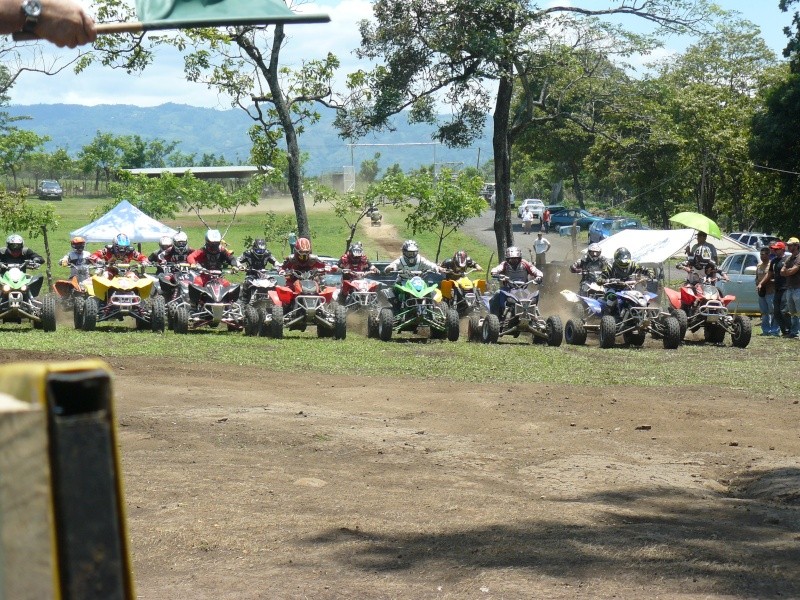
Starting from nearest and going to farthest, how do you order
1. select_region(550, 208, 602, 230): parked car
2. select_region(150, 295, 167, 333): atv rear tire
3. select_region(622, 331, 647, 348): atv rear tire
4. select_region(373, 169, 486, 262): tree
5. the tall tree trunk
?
select_region(622, 331, 647, 348): atv rear tire, select_region(150, 295, 167, 333): atv rear tire, the tall tree trunk, select_region(373, 169, 486, 262): tree, select_region(550, 208, 602, 230): parked car

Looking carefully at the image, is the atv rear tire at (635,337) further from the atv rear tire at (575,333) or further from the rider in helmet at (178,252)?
the rider in helmet at (178,252)

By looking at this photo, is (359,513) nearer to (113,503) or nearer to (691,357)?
(113,503)

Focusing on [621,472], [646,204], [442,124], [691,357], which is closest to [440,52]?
[442,124]

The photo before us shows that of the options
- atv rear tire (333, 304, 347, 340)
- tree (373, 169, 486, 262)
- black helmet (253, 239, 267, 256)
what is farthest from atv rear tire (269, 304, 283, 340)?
tree (373, 169, 486, 262)

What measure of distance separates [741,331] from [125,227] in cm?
Result: 1799

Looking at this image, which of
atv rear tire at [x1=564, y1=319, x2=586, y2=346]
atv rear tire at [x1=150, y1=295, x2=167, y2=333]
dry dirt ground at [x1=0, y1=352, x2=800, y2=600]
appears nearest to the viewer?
dry dirt ground at [x1=0, y1=352, x2=800, y2=600]

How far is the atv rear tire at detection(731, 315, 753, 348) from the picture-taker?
759 inches

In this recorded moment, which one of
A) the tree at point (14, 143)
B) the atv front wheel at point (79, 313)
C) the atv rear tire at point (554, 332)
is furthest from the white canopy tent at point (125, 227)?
the atv rear tire at point (554, 332)

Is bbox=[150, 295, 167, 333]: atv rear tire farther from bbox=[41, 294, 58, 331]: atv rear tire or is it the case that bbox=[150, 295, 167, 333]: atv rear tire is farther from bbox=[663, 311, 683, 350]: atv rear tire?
bbox=[663, 311, 683, 350]: atv rear tire

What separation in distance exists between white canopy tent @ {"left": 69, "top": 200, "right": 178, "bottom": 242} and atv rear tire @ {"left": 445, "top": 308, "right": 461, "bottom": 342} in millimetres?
12043

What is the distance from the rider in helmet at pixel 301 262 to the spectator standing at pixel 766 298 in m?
8.37

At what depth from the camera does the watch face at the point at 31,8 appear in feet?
8.54

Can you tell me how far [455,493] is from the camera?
7320 mm

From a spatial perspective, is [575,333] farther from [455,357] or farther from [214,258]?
[214,258]
